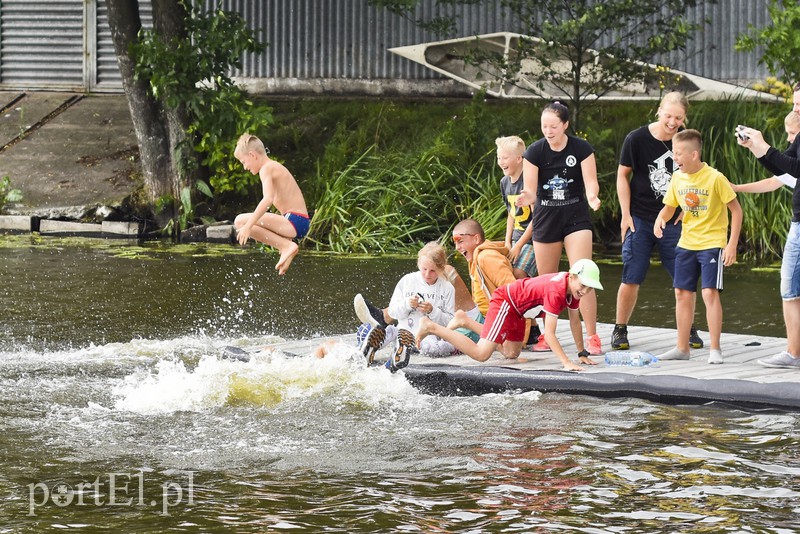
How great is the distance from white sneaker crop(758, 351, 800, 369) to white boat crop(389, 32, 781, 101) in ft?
28.6

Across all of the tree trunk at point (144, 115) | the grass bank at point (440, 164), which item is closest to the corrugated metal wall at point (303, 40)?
the tree trunk at point (144, 115)

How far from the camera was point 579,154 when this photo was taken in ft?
28.9

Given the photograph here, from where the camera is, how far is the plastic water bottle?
8445 mm

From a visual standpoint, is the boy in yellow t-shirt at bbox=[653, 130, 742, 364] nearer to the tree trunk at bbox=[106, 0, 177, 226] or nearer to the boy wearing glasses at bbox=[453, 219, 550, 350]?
the boy wearing glasses at bbox=[453, 219, 550, 350]

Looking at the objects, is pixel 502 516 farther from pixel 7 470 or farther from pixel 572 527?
pixel 7 470

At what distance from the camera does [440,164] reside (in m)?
16.9

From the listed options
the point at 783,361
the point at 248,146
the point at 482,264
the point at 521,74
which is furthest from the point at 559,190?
the point at 521,74

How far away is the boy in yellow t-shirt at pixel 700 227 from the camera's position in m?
8.33

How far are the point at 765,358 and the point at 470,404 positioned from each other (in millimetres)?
2172

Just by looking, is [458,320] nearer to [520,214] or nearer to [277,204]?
[520,214]

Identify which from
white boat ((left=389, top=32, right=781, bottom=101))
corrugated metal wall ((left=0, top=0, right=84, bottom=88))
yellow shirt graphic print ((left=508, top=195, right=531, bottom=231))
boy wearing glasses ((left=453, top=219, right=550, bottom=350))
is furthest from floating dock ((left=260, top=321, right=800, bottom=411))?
corrugated metal wall ((left=0, top=0, right=84, bottom=88))

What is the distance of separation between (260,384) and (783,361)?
11.2ft

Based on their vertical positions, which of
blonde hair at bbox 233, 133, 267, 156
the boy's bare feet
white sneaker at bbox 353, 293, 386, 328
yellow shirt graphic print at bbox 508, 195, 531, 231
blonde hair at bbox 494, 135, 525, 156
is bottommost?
the boy's bare feet

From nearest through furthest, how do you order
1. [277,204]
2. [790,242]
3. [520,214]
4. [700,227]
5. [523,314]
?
[790,242], [700,227], [523,314], [520,214], [277,204]
